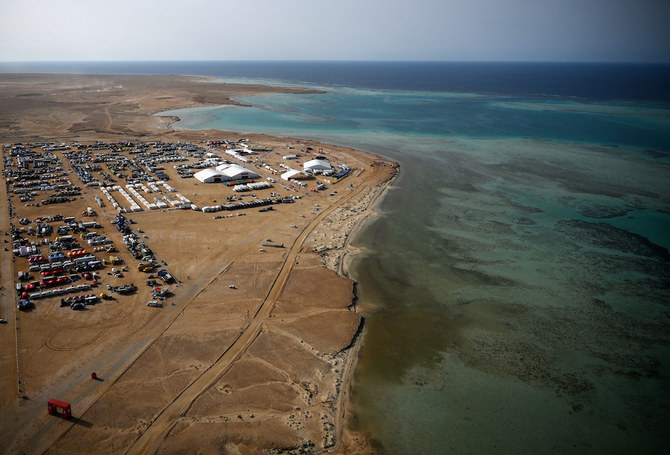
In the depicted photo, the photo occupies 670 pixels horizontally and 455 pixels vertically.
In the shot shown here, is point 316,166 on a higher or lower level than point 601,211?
higher

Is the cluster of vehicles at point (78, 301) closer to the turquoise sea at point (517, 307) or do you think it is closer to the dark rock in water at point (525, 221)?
the turquoise sea at point (517, 307)

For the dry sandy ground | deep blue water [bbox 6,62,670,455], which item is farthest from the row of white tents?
deep blue water [bbox 6,62,670,455]

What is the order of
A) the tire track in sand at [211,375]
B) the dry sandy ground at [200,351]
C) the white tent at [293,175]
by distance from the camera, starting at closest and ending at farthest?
the tire track in sand at [211,375], the dry sandy ground at [200,351], the white tent at [293,175]

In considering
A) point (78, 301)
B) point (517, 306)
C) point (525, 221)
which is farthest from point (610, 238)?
point (78, 301)

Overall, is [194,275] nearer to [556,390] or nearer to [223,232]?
[223,232]

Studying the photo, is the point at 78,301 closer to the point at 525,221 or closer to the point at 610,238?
the point at 525,221

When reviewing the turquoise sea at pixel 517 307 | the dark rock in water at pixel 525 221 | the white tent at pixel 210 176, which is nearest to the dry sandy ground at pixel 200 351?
the turquoise sea at pixel 517 307

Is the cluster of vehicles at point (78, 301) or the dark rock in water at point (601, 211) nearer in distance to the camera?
the cluster of vehicles at point (78, 301)
